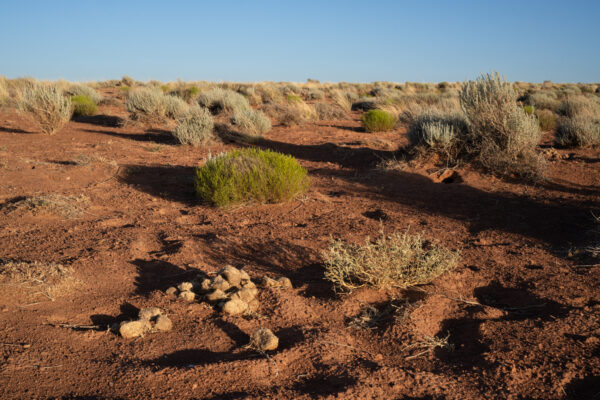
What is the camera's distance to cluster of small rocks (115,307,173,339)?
106 inches

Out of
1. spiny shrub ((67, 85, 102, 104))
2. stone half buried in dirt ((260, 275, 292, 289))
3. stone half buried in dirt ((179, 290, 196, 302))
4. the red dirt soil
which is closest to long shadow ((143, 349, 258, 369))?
the red dirt soil

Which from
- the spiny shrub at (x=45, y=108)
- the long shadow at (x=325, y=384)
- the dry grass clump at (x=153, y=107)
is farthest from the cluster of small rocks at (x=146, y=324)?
the dry grass clump at (x=153, y=107)

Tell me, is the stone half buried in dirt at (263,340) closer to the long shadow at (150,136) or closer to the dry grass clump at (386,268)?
the dry grass clump at (386,268)

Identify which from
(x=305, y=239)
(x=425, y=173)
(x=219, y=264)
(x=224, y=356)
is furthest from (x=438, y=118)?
(x=224, y=356)

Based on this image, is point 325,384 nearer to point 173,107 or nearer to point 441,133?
point 441,133

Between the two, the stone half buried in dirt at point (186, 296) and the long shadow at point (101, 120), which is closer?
the stone half buried in dirt at point (186, 296)

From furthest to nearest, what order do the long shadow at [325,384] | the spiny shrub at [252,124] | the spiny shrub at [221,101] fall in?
the spiny shrub at [221,101] → the spiny shrub at [252,124] → the long shadow at [325,384]

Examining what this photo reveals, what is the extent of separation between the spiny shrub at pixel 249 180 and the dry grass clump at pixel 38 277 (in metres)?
2.36

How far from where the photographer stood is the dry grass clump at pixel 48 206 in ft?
16.4

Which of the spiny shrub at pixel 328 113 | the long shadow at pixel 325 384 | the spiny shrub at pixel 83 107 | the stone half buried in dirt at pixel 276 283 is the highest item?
the spiny shrub at pixel 328 113

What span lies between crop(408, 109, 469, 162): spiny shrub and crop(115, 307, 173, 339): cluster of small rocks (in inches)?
225

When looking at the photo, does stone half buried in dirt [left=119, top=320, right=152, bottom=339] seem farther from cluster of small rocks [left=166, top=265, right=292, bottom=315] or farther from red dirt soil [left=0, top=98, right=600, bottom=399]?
cluster of small rocks [left=166, top=265, right=292, bottom=315]

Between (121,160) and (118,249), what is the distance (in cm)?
452

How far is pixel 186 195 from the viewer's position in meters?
6.26
